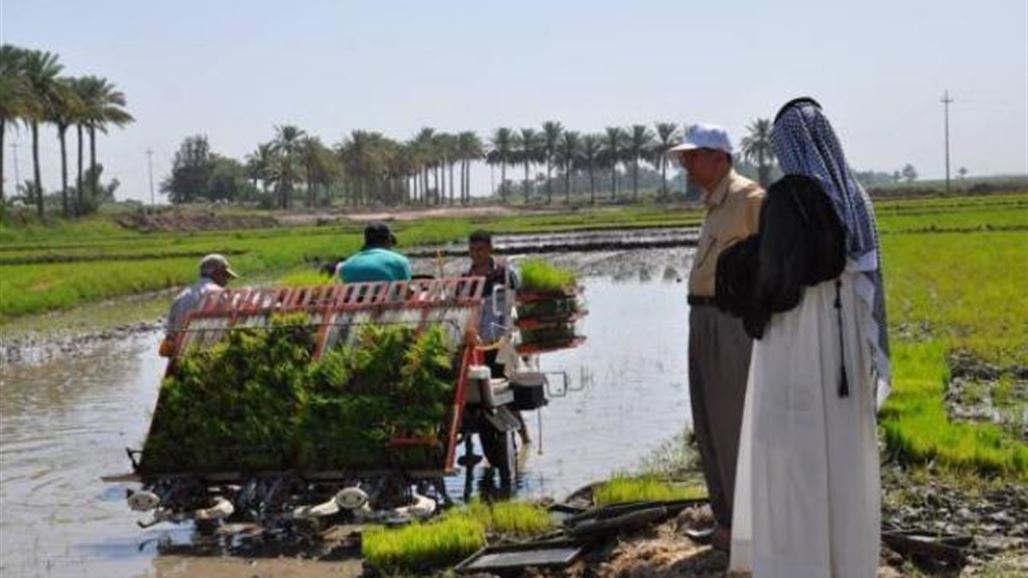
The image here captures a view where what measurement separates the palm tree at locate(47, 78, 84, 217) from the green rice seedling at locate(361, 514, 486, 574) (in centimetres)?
6490

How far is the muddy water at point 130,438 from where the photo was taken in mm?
7738

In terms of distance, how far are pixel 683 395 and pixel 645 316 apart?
9226 millimetres

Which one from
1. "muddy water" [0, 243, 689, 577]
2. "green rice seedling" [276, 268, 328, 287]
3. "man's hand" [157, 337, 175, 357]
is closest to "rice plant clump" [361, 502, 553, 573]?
"muddy water" [0, 243, 689, 577]

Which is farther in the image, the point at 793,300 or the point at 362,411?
the point at 362,411

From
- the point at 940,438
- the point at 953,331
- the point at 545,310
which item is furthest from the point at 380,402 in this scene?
the point at 953,331

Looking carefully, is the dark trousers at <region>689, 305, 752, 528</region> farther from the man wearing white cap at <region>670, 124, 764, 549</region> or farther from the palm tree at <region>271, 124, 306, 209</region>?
the palm tree at <region>271, 124, 306, 209</region>

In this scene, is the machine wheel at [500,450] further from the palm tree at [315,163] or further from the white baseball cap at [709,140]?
the palm tree at [315,163]

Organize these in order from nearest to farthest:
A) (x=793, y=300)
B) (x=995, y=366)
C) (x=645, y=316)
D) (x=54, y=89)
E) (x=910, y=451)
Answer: (x=793, y=300) < (x=910, y=451) < (x=995, y=366) < (x=645, y=316) < (x=54, y=89)

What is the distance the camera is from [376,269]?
9.02m

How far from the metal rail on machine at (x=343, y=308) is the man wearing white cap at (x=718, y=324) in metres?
2.87

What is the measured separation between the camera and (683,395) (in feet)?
45.0

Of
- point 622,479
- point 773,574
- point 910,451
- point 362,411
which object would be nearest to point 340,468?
point 362,411

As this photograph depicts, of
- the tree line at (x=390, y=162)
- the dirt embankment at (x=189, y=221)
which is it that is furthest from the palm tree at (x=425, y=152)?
the dirt embankment at (x=189, y=221)

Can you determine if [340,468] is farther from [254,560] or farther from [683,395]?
[683,395]
